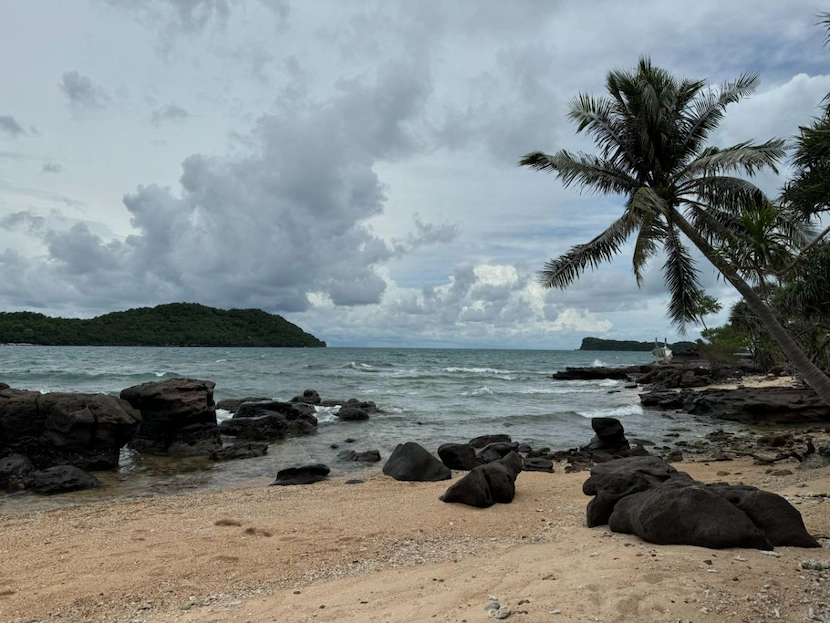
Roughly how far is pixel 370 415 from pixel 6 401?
47.4 feet

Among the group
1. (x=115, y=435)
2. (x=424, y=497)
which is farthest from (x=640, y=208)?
(x=115, y=435)

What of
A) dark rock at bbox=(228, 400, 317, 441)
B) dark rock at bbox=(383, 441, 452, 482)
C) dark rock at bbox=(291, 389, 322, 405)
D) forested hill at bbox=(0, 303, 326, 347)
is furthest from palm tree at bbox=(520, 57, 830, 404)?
forested hill at bbox=(0, 303, 326, 347)

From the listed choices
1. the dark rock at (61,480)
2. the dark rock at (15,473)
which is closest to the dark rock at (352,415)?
the dark rock at (61,480)

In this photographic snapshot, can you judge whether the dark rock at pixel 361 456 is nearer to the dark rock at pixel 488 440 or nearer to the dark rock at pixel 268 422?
the dark rock at pixel 488 440

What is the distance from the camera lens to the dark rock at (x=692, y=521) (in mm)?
5227

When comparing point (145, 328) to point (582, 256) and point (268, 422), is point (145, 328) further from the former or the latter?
point (582, 256)

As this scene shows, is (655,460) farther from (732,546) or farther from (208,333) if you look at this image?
(208,333)

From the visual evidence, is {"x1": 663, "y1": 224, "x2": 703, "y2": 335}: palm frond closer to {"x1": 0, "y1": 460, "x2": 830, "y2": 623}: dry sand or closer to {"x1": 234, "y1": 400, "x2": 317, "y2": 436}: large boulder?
{"x1": 0, "y1": 460, "x2": 830, "y2": 623}: dry sand

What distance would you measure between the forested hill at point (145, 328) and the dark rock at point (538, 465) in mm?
105392

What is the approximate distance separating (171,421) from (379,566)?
515 inches

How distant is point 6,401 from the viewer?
46.5 ft

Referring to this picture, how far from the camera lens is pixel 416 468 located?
40.1 ft

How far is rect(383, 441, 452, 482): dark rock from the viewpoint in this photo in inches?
477

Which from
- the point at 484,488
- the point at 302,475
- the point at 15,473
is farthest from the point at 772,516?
the point at 15,473
